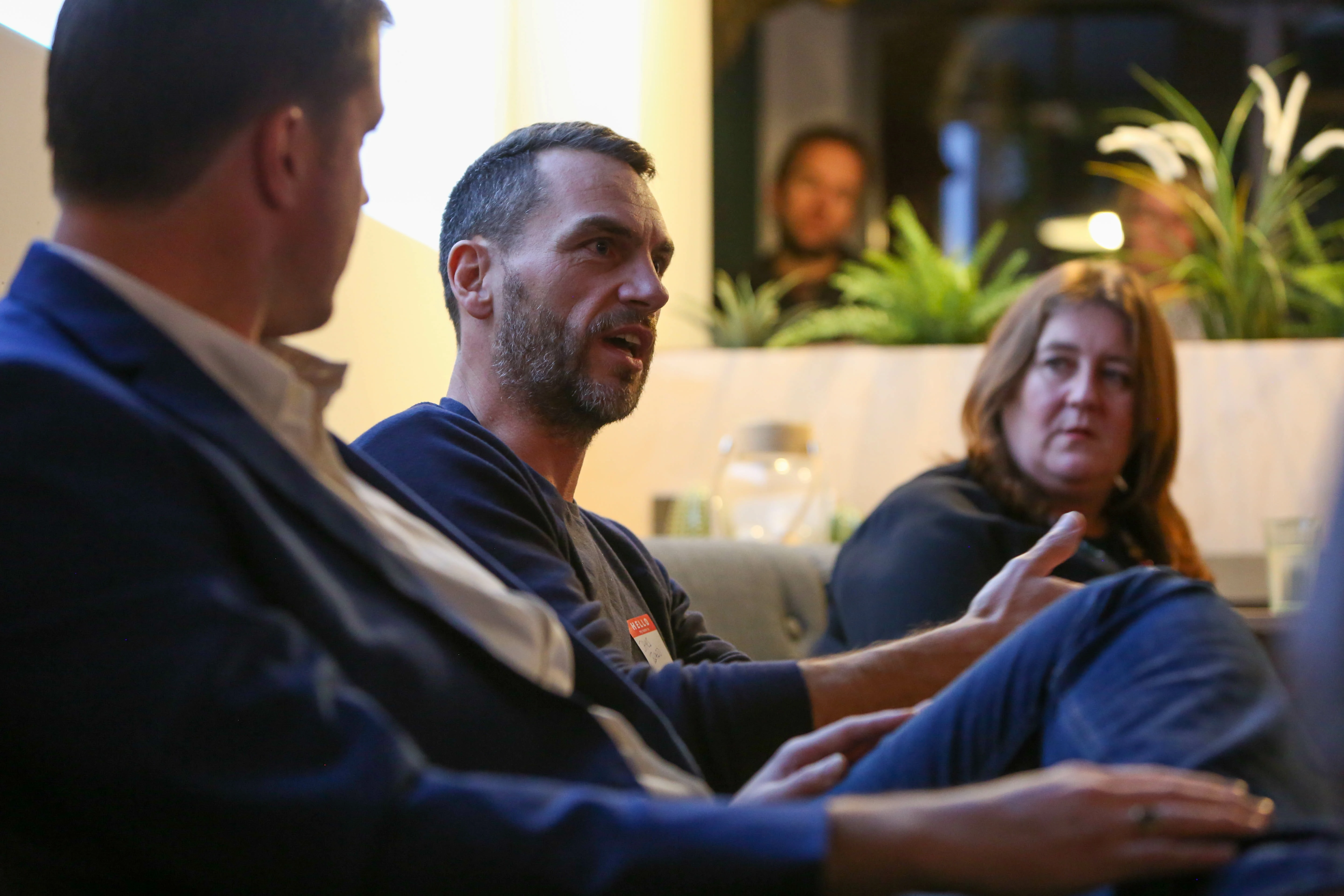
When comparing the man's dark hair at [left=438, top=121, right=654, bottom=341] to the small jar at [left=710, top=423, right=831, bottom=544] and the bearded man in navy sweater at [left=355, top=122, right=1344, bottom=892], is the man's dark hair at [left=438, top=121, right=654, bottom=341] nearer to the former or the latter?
the bearded man in navy sweater at [left=355, top=122, right=1344, bottom=892]

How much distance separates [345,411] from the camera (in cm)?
133

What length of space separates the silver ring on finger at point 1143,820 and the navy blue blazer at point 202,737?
0.15 metres

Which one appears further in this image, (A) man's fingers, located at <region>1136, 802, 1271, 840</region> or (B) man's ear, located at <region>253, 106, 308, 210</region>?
(B) man's ear, located at <region>253, 106, 308, 210</region>

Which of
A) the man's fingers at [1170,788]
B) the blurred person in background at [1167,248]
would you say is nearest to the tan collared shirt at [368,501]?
the man's fingers at [1170,788]

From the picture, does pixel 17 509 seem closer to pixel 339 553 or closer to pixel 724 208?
pixel 339 553

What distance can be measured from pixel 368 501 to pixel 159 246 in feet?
0.64

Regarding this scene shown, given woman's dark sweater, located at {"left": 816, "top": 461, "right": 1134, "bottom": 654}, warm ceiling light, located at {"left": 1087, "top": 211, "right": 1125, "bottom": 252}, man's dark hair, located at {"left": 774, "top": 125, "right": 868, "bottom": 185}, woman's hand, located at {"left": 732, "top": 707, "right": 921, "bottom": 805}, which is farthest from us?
man's dark hair, located at {"left": 774, "top": 125, "right": 868, "bottom": 185}

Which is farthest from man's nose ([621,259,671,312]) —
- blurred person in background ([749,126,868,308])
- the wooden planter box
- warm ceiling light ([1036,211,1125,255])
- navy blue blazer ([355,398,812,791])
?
warm ceiling light ([1036,211,1125,255])

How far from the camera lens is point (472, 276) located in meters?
1.31

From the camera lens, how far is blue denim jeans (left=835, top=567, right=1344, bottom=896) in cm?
58

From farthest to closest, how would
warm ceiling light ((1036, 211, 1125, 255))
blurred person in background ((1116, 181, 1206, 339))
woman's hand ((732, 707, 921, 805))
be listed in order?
warm ceiling light ((1036, 211, 1125, 255)) → blurred person in background ((1116, 181, 1206, 339)) → woman's hand ((732, 707, 921, 805))

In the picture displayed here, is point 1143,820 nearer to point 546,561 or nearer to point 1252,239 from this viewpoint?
point 546,561

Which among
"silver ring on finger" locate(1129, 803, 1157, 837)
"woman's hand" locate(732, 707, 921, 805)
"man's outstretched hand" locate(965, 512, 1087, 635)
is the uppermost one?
"man's outstretched hand" locate(965, 512, 1087, 635)

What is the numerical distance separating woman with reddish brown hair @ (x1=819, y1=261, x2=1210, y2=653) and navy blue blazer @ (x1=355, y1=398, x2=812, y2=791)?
71cm
